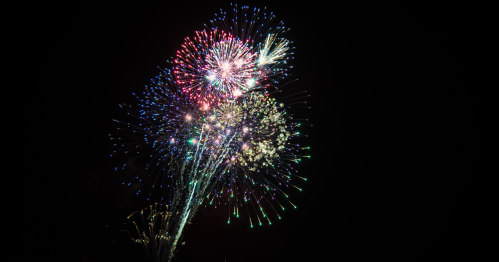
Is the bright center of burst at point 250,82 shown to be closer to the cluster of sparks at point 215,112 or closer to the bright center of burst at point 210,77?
the cluster of sparks at point 215,112

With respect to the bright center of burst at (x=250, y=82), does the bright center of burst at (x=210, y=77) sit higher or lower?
higher

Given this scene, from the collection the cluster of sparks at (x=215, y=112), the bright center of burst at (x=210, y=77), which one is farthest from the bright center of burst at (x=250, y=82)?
the bright center of burst at (x=210, y=77)

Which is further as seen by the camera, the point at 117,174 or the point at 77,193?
the point at 117,174

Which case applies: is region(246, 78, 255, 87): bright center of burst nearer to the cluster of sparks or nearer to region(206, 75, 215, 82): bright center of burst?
the cluster of sparks

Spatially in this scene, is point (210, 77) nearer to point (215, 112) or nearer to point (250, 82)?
point (215, 112)

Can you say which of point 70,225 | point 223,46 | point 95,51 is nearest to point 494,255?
point 223,46

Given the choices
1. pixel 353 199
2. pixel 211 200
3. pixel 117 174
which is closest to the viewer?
pixel 117 174

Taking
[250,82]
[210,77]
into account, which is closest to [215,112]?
[210,77]

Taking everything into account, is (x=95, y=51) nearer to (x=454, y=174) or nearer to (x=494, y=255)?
(x=454, y=174)
